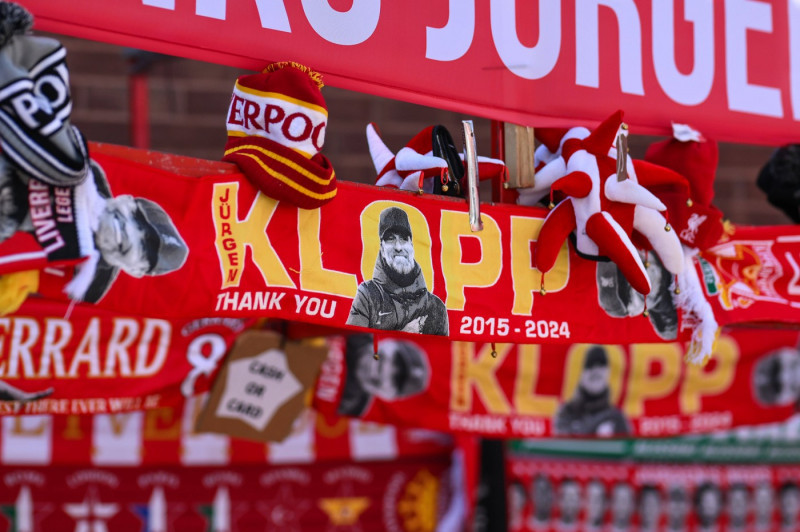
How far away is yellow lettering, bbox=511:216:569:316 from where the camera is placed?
2420mm

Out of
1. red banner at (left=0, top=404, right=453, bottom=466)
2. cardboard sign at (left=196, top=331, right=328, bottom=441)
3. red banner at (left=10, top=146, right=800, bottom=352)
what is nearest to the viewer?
red banner at (left=10, top=146, right=800, bottom=352)

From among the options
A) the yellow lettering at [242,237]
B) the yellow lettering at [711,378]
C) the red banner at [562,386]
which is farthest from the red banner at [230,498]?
the yellow lettering at [242,237]

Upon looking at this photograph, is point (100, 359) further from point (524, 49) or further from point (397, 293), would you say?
point (524, 49)

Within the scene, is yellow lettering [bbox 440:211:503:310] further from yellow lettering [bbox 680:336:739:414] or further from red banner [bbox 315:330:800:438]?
yellow lettering [bbox 680:336:739:414]

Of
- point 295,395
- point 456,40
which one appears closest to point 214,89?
point 295,395

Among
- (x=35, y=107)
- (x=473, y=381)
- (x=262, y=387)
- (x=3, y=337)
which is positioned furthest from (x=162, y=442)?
(x=35, y=107)

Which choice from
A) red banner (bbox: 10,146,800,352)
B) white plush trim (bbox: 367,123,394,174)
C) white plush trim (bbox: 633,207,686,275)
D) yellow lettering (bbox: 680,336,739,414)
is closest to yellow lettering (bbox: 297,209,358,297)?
red banner (bbox: 10,146,800,352)

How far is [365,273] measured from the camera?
7.20ft

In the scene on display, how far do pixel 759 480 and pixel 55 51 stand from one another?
376 centimetres

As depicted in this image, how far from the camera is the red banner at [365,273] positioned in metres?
1.96

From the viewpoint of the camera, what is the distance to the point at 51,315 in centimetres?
303

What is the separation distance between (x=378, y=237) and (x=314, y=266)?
0.18 meters

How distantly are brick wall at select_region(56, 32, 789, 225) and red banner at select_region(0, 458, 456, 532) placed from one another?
4.70 feet

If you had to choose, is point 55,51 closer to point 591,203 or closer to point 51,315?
point 591,203
